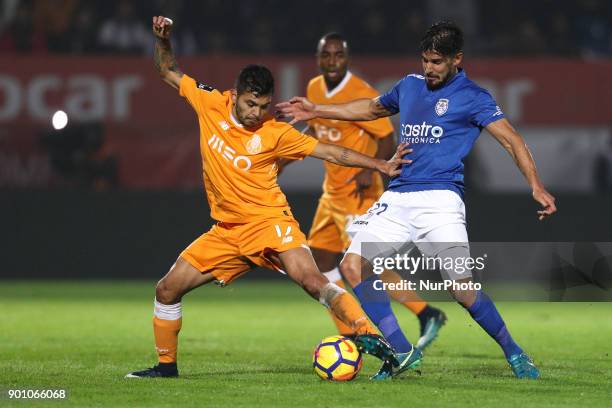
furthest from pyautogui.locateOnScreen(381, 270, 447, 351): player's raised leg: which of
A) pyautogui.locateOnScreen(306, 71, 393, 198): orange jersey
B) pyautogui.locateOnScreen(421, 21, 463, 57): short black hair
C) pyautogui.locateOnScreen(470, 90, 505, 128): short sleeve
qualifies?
pyautogui.locateOnScreen(421, 21, 463, 57): short black hair

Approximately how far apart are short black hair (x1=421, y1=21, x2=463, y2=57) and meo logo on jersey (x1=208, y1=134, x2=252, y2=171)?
4.63ft

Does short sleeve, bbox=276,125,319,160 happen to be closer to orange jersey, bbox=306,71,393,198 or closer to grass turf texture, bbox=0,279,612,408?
grass turf texture, bbox=0,279,612,408

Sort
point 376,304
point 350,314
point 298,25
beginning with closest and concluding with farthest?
point 350,314
point 376,304
point 298,25

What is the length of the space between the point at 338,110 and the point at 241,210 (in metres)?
1.12

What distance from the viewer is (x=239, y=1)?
1867 cm

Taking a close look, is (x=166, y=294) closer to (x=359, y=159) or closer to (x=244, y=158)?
(x=244, y=158)

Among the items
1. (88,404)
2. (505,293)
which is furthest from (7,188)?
(88,404)

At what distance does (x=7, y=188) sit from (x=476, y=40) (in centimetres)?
697

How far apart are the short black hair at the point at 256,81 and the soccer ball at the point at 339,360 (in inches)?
66.6

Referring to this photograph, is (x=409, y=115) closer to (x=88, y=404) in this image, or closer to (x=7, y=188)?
(x=88, y=404)

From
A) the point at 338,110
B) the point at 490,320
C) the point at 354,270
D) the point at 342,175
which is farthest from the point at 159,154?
the point at 490,320

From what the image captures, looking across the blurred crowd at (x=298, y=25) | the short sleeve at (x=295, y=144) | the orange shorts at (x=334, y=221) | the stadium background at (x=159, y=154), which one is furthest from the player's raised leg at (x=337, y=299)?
the blurred crowd at (x=298, y=25)

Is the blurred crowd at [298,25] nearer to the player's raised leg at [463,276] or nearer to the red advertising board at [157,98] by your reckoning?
the red advertising board at [157,98]

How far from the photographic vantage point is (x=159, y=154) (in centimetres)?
1675
